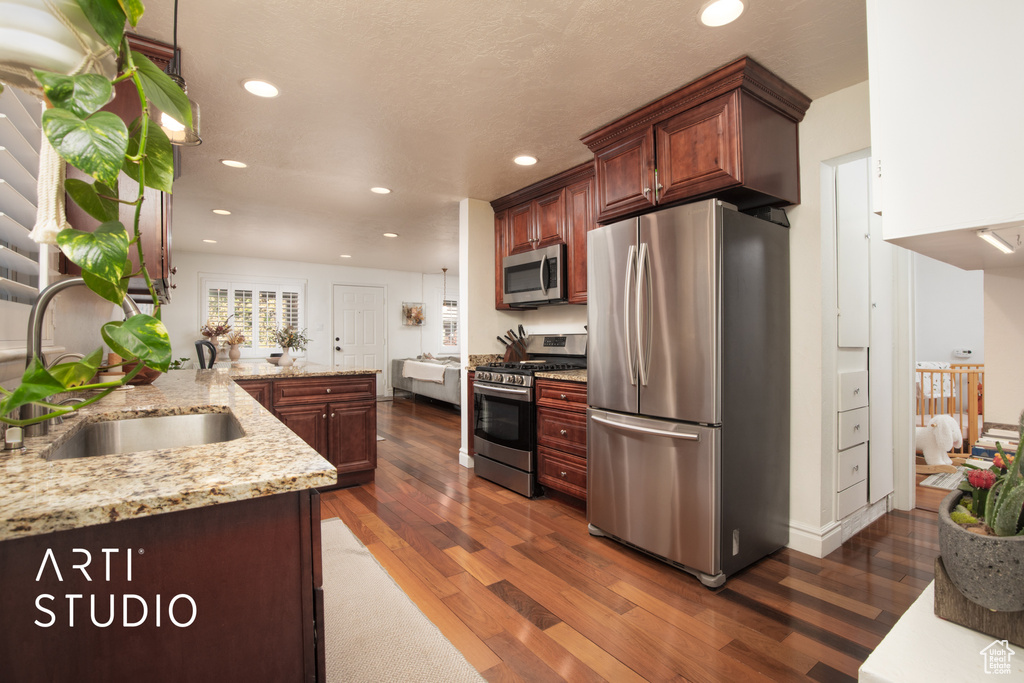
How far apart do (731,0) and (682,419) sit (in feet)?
5.36

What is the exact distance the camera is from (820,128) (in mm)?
2369

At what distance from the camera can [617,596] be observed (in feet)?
6.60

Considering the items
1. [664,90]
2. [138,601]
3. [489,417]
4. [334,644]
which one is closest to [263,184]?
[489,417]

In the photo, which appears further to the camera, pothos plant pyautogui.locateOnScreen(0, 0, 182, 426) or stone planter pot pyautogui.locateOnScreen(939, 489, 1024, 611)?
stone planter pot pyautogui.locateOnScreen(939, 489, 1024, 611)

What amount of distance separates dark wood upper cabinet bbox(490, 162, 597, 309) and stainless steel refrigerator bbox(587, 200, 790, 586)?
87 cm

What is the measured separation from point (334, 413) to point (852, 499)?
3367mm

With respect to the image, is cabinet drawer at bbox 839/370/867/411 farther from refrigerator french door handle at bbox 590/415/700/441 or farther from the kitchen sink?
the kitchen sink

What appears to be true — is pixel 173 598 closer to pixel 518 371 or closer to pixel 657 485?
pixel 657 485

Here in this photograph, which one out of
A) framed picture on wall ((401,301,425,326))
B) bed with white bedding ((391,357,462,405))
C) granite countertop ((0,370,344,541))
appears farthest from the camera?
framed picture on wall ((401,301,425,326))

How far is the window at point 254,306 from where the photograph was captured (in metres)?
7.16

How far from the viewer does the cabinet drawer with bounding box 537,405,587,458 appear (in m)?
2.91

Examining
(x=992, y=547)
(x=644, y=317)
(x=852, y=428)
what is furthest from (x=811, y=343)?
(x=992, y=547)

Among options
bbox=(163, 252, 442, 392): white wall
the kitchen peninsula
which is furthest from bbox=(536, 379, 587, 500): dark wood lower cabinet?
bbox=(163, 252, 442, 392): white wall

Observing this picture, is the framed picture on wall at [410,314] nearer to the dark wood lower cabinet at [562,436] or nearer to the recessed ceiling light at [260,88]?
the dark wood lower cabinet at [562,436]
